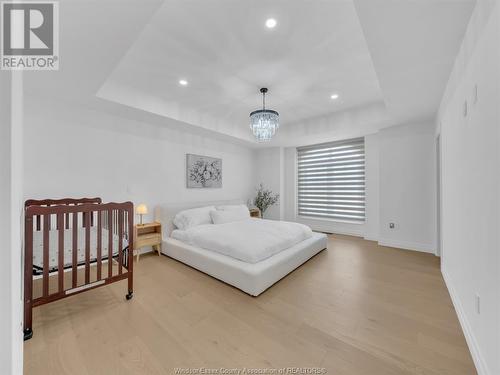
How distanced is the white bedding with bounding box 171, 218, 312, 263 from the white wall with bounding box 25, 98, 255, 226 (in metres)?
1.08

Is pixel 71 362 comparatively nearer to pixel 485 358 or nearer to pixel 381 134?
pixel 485 358

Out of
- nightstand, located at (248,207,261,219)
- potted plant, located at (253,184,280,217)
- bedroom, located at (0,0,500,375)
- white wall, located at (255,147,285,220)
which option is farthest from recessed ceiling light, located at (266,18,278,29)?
potted plant, located at (253,184,280,217)

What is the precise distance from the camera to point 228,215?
13.7 ft

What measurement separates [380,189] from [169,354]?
4.32 metres

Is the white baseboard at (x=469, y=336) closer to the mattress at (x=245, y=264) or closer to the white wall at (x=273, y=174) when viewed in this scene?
the mattress at (x=245, y=264)

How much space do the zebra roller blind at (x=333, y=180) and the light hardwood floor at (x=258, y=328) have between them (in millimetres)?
2393

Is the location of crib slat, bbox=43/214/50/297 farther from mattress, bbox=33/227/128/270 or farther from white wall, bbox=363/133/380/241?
white wall, bbox=363/133/380/241

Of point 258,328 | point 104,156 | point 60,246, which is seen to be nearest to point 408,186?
point 258,328

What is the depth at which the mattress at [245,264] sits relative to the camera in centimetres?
232

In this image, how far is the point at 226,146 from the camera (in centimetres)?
530

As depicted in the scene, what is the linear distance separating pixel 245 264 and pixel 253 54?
2.35 m

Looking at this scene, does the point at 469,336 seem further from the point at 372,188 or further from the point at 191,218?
the point at 191,218

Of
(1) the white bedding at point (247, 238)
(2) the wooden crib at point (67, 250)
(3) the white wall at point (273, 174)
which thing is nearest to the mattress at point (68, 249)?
(2) the wooden crib at point (67, 250)

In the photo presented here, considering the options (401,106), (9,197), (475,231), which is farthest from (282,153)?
(9,197)
